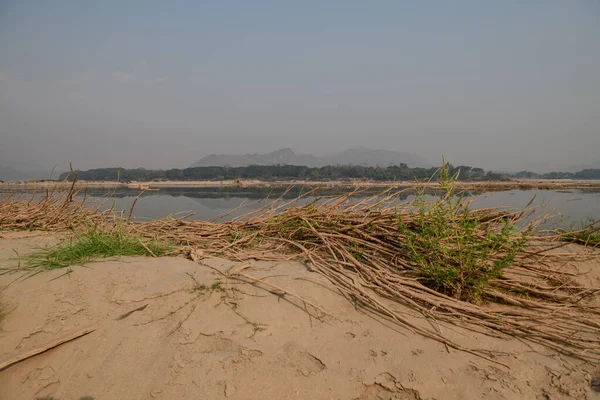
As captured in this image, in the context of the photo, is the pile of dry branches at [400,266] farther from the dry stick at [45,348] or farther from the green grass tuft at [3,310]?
the green grass tuft at [3,310]

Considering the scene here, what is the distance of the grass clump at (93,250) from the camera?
2.42 metres

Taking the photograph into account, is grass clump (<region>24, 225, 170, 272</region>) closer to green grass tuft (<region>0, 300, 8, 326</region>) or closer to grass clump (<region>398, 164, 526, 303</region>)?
green grass tuft (<region>0, 300, 8, 326</region>)

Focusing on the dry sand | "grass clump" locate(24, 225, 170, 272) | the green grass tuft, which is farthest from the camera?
"grass clump" locate(24, 225, 170, 272)

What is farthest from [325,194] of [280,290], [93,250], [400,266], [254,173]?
[254,173]

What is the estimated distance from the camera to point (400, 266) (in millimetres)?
2463

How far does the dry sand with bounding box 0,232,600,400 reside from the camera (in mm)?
1390

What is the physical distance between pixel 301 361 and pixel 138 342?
0.95 meters

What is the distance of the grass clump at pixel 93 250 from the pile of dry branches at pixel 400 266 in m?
0.40

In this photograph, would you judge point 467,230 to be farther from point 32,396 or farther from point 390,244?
point 32,396

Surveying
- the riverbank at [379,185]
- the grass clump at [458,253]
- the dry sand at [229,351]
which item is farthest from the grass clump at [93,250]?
the grass clump at [458,253]

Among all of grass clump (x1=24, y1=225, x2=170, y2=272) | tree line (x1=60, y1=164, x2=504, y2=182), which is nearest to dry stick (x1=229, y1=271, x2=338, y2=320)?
grass clump (x1=24, y1=225, x2=170, y2=272)

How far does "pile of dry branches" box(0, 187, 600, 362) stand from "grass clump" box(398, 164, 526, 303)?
5 centimetres

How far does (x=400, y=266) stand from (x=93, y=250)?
2.76 meters

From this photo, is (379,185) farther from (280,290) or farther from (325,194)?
(280,290)
